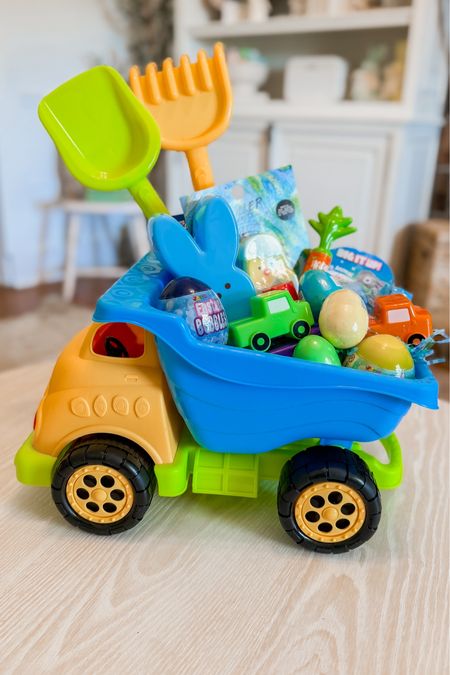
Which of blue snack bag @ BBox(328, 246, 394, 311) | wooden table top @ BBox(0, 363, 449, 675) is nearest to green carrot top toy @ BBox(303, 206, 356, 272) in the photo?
blue snack bag @ BBox(328, 246, 394, 311)

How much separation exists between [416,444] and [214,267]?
0.31 metres

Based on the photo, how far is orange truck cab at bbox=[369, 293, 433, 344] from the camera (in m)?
0.50

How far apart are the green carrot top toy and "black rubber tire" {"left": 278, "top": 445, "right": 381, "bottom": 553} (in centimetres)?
21

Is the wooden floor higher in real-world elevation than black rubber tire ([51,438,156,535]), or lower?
lower

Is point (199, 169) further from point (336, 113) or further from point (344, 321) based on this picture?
point (336, 113)

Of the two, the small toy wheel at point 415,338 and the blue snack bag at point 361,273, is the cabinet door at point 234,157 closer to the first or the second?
the blue snack bag at point 361,273

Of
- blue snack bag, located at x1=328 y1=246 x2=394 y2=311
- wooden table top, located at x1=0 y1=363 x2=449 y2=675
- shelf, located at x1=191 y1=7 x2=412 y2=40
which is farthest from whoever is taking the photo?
shelf, located at x1=191 y1=7 x2=412 y2=40

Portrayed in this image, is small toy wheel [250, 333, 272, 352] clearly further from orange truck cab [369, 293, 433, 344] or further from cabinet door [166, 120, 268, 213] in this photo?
cabinet door [166, 120, 268, 213]

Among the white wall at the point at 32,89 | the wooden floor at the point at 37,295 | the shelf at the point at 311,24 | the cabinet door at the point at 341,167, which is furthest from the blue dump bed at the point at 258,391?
the white wall at the point at 32,89

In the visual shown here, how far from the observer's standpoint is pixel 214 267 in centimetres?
50

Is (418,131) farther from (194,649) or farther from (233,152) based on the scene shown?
(194,649)

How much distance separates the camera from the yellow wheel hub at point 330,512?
0.44 metres

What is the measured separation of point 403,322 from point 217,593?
27cm

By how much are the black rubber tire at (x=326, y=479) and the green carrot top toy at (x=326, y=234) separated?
21 cm
